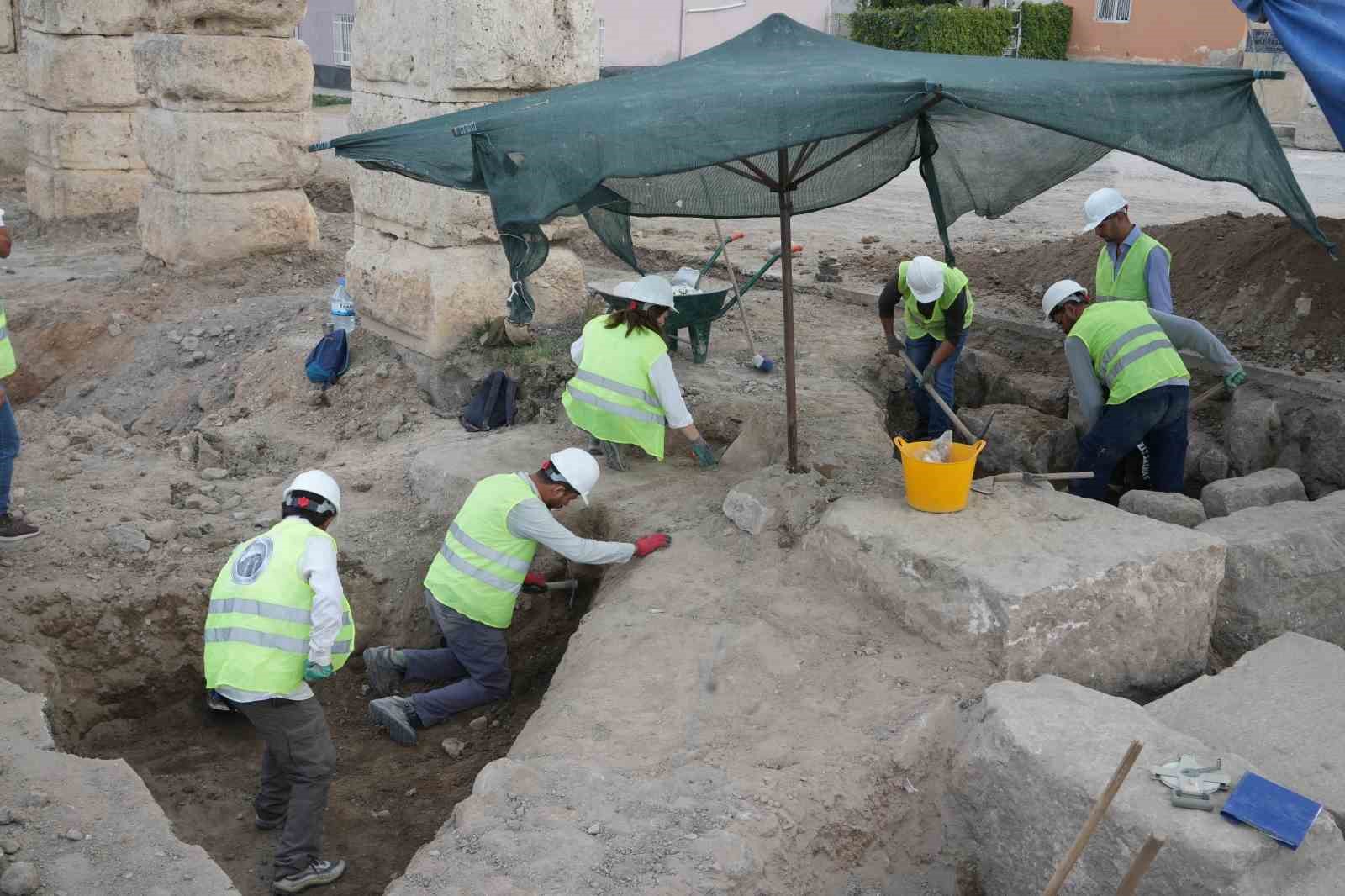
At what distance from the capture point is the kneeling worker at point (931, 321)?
673cm

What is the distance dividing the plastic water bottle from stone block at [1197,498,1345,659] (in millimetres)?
5471

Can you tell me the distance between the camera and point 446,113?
278 inches

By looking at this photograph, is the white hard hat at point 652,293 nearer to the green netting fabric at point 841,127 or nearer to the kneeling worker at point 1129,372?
the green netting fabric at point 841,127

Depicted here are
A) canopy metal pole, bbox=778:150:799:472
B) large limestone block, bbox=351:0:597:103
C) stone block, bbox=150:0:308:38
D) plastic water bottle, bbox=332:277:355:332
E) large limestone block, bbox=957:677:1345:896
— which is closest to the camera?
large limestone block, bbox=957:677:1345:896

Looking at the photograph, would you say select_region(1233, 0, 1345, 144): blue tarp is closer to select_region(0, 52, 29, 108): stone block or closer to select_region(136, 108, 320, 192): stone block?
select_region(136, 108, 320, 192): stone block

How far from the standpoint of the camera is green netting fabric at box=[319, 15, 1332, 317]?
4430mm

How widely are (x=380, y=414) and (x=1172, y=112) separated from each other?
15.8 feet

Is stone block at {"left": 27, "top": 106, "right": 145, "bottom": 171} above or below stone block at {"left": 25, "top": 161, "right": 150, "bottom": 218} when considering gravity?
above

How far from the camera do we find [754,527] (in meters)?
5.37

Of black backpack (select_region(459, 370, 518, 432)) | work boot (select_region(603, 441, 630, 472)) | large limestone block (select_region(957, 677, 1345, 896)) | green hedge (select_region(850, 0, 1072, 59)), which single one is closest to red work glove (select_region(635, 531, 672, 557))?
work boot (select_region(603, 441, 630, 472))

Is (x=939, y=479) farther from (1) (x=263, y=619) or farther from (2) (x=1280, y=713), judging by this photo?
(1) (x=263, y=619)

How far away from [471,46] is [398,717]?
3992mm

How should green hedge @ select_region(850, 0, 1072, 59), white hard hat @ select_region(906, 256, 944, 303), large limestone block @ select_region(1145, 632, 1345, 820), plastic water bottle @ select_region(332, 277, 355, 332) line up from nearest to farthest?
large limestone block @ select_region(1145, 632, 1345, 820)
white hard hat @ select_region(906, 256, 944, 303)
plastic water bottle @ select_region(332, 277, 355, 332)
green hedge @ select_region(850, 0, 1072, 59)

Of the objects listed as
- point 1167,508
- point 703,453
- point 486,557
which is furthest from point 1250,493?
point 486,557
